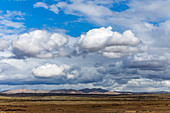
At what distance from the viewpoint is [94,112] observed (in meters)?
83.7

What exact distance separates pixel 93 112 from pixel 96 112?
111cm

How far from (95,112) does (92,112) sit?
111 centimetres

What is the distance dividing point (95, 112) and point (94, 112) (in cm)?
37

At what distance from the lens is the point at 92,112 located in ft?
274

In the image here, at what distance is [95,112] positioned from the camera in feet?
274

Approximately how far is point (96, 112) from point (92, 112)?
1.48 meters

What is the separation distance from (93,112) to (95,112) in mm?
737

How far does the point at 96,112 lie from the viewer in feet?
274

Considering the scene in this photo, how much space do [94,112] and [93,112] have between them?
377 mm

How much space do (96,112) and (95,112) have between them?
1.21 ft

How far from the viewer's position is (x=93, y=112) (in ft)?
274
